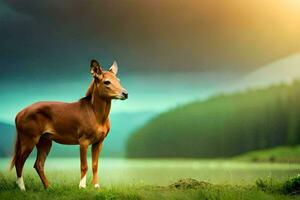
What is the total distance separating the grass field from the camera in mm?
4023

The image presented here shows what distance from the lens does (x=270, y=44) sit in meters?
5.55

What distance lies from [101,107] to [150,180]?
0.83 metres

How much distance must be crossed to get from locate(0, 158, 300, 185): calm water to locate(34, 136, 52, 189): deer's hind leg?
1.01 feet

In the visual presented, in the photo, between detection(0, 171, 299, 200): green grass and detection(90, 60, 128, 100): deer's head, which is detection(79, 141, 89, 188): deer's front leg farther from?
detection(90, 60, 128, 100): deer's head

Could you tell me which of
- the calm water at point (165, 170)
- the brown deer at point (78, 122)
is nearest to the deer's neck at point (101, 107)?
the brown deer at point (78, 122)

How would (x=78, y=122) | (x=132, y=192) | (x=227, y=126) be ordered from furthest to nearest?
1. (x=227, y=126)
2. (x=78, y=122)
3. (x=132, y=192)

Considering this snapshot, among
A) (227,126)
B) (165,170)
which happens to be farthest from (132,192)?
(227,126)

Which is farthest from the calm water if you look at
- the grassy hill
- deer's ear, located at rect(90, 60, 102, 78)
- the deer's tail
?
deer's ear, located at rect(90, 60, 102, 78)

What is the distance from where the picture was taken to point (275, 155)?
6266 mm

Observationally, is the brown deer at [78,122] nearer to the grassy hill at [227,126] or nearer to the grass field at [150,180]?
the grass field at [150,180]

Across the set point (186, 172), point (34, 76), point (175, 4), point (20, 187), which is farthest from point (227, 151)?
point (20, 187)

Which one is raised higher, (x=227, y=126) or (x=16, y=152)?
(x=227, y=126)

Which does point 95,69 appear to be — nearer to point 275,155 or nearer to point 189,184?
point 189,184

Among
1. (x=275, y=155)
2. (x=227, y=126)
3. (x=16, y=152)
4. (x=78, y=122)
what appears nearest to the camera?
(x=78, y=122)
